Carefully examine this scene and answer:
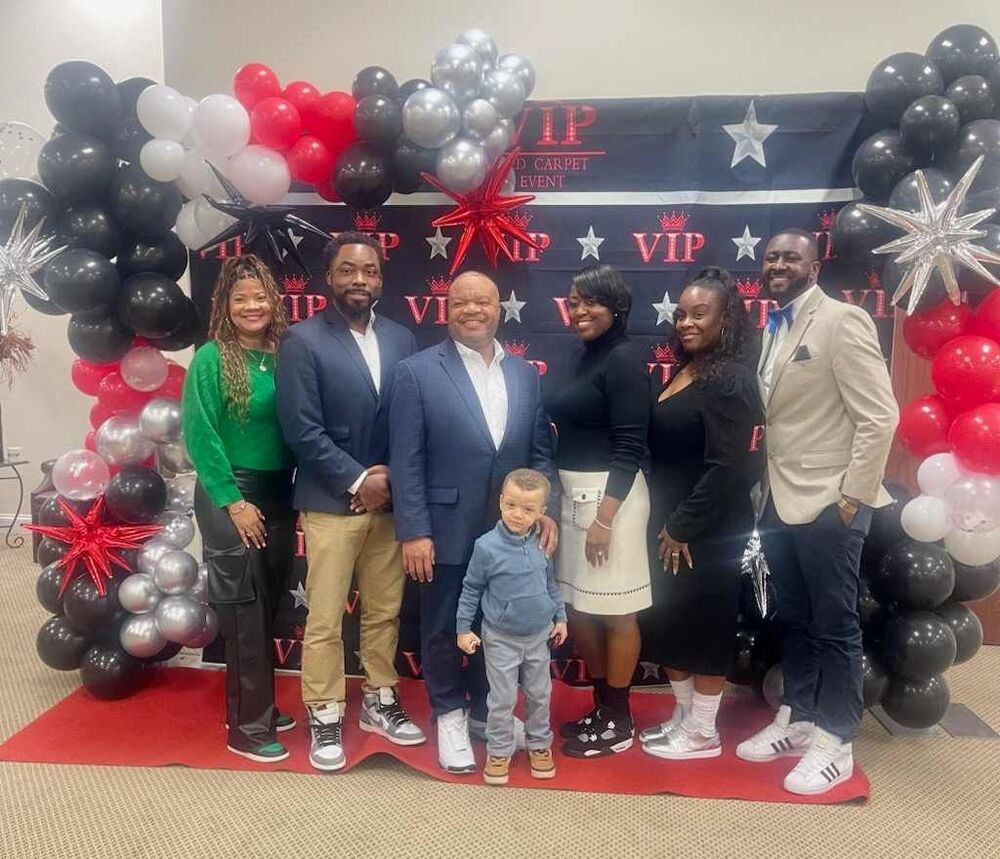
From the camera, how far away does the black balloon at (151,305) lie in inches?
102

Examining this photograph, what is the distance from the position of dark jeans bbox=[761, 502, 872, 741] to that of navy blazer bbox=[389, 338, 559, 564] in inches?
34.3

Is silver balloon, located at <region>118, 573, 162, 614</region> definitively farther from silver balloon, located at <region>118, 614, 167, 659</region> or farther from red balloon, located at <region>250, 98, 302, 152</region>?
red balloon, located at <region>250, 98, 302, 152</region>

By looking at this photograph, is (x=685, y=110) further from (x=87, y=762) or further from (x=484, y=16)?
(x=87, y=762)

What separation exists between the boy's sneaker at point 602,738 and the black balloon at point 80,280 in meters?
2.14

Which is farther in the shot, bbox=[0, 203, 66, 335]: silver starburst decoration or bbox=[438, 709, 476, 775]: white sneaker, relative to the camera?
bbox=[0, 203, 66, 335]: silver starburst decoration

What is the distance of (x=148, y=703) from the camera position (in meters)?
2.83

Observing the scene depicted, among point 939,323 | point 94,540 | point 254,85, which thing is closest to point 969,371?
point 939,323

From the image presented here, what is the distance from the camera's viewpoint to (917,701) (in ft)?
8.40

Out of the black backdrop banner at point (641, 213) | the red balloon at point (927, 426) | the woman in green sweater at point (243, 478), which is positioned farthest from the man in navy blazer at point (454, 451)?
the red balloon at point (927, 426)

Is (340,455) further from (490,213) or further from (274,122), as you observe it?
(274,122)

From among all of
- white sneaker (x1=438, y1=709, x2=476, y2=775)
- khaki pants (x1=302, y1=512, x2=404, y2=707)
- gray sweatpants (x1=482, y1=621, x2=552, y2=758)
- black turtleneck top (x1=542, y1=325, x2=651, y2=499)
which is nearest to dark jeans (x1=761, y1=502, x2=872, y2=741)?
black turtleneck top (x1=542, y1=325, x2=651, y2=499)

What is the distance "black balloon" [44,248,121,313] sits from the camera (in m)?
2.51

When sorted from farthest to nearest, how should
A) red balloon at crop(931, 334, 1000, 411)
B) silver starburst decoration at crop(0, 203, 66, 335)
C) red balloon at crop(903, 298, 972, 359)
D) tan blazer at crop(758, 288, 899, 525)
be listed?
silver starburst decoration at crop(0, 203, 66, 335)
red balloon at crop(903, 298, 972, 359)
red balloon at crop(931, 334, 1000, 411)
tan blazer at crop(758, 288, 899, 525)

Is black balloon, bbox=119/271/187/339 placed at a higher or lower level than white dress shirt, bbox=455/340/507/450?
higher
